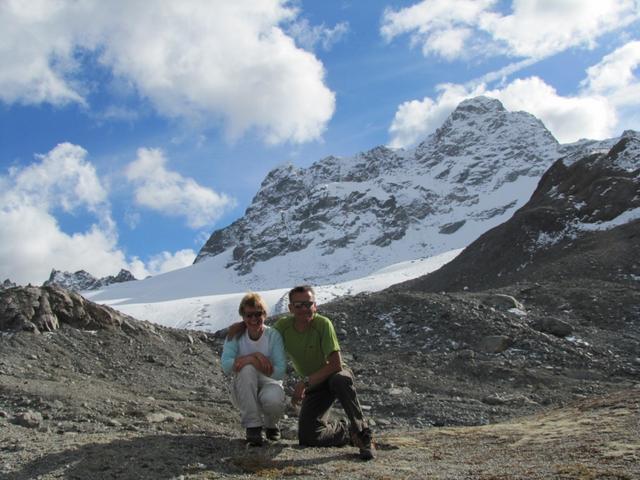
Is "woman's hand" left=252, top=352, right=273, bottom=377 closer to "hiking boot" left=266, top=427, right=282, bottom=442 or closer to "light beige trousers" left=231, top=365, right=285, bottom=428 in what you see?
"light beige trousers" left=231, top=365, right=285, bottom=428

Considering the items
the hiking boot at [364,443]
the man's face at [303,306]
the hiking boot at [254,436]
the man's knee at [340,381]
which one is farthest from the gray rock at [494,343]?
the hiking boot at [254,436]

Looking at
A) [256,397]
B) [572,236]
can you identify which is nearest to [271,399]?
[256,397]

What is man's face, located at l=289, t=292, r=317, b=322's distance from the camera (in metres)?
7.01

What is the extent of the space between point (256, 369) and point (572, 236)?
41293mm

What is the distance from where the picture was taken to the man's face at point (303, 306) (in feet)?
23.0

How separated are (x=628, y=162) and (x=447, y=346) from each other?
43.5m

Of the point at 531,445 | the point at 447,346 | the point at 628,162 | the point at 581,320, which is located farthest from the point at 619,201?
the point at 531,445

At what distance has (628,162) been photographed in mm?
52375

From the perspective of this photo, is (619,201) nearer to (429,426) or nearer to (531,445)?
(429,426)

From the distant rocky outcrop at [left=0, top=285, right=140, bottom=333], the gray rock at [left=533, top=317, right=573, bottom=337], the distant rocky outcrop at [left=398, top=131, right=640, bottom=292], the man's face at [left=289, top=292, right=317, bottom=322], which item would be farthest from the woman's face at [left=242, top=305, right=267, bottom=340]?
the distant rocky outcrop at [left=398, top=131, right=640, bottom=292]

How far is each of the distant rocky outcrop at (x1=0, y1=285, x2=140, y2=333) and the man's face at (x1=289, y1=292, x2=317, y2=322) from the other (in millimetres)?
9366

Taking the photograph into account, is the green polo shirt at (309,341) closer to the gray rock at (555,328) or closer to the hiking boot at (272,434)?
the hiking boot at (272,434)

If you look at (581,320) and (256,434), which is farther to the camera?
(581,320)

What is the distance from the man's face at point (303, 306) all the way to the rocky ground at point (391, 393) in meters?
1.48
